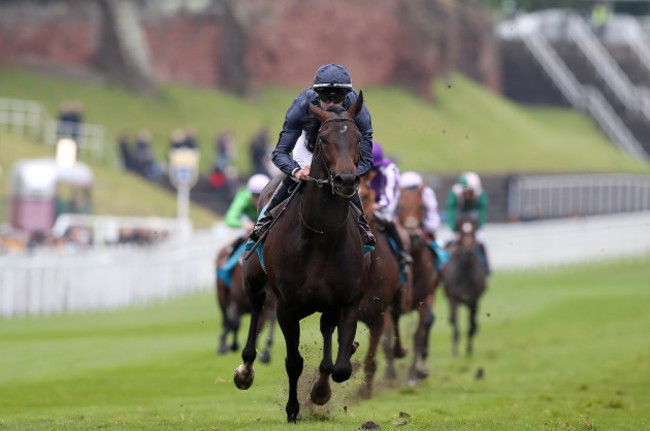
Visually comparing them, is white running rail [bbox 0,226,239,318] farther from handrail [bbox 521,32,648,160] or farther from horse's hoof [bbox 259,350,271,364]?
handrail [bbox 521,32,648,160]

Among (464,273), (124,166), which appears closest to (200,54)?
(124,166)

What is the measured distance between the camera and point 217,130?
45781 mm

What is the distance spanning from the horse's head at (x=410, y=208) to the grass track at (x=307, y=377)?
1772mm

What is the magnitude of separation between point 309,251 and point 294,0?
146 ft

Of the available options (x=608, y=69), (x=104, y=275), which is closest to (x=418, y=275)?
(x=104, y=275)

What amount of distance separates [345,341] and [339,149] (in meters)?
1.61

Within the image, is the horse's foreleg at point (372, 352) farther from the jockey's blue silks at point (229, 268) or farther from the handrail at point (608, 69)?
the handrail at point (608, 69)

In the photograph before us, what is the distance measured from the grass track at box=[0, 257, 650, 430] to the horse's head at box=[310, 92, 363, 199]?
1.99 metres

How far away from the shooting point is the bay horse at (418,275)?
14562 millimetres

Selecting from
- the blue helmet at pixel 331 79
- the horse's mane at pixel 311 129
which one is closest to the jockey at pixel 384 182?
the horse's mane at pixel 311 129

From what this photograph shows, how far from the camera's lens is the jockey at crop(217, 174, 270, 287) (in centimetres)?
1597

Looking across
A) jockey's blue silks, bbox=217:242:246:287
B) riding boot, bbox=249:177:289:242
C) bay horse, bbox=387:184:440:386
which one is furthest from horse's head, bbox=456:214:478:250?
riding boot, bbox=249:177:289:242

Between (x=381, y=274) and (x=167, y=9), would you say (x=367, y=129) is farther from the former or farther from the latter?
(x=167, y=9)

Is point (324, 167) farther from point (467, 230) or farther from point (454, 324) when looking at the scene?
point (454, 324)
